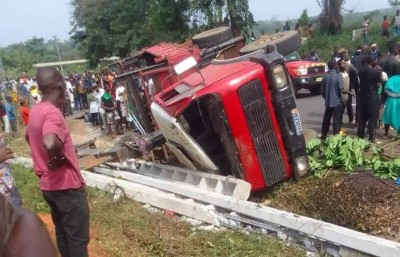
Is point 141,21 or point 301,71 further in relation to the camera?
point 141,21

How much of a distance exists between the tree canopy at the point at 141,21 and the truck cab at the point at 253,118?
13912mm

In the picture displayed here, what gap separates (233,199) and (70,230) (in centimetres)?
190

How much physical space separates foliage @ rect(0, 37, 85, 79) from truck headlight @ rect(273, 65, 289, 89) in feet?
101

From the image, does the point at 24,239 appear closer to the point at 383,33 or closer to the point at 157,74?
the point at 157,74

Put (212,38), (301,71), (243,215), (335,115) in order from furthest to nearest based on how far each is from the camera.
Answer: (301,71) < (212,38) < (335,115) < (243,215)

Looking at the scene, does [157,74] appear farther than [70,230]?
Yes

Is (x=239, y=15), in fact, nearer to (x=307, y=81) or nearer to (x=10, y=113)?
(x=307, y=81)

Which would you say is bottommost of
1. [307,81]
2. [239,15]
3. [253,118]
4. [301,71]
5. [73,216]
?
[307,81]

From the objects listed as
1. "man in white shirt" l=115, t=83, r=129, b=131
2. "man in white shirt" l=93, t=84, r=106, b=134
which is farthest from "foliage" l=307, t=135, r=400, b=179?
"man in white shirt" l=93, t=84, r=106, b=134

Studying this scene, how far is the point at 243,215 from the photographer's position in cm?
483

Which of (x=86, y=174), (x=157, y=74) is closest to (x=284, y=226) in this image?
(x=86, y=174)

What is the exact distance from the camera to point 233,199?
4.89 meters

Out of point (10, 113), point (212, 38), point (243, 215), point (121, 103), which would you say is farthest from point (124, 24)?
point (243, 215)

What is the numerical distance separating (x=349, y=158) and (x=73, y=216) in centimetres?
321
